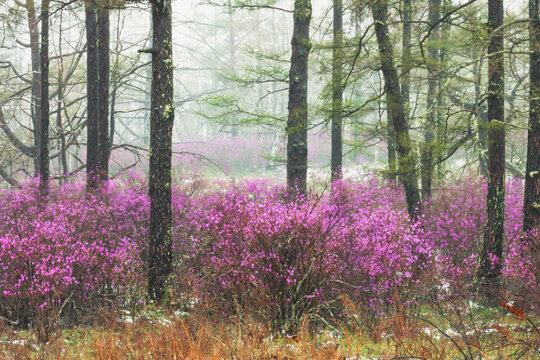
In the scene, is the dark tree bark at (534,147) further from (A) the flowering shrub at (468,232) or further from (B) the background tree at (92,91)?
(B) the background tree at (92,91)

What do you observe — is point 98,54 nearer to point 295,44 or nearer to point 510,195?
point 295,44

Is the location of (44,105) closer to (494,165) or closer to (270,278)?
(270,278)

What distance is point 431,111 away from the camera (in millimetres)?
11891

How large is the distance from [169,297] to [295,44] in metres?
5.99

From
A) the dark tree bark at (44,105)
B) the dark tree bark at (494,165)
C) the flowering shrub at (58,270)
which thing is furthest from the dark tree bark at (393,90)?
the dark tree bark at (44,105)

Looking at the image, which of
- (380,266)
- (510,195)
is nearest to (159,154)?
(380,266)

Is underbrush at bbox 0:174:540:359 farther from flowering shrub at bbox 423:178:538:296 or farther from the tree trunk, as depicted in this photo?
the tree trunk

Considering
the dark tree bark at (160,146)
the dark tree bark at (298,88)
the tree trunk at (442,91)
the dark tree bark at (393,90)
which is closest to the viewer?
the dark tree bark at (160,146)

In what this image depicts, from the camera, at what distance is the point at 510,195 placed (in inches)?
456

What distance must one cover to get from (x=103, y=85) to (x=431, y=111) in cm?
813

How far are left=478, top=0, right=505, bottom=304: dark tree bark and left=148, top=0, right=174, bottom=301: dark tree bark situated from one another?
4840mm

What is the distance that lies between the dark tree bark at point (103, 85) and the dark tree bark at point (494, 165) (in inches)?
329

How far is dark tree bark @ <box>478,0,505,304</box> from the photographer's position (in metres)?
7.40

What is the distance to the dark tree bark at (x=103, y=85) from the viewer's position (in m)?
11.5
